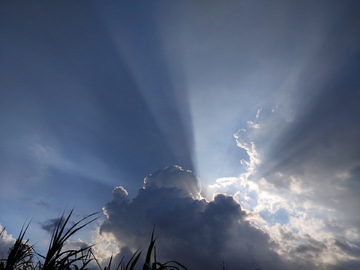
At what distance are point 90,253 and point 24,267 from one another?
3833 millimetres

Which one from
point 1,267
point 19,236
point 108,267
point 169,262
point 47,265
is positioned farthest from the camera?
point 108,267

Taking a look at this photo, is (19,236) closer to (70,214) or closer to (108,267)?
(70,214)

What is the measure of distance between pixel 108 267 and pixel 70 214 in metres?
3.63

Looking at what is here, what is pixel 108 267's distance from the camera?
293 inches

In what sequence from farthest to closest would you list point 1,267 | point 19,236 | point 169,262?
point 19,236, point 169,262, point 1,267

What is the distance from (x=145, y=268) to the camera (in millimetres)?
4648

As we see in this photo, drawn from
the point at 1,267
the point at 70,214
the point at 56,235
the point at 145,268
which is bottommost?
the point at 1,267

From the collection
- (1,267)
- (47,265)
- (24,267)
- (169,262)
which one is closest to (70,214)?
(47,265)

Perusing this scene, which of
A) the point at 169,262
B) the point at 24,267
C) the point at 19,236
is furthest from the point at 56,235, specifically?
the point at 24,267

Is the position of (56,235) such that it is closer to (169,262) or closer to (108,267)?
(169,262)

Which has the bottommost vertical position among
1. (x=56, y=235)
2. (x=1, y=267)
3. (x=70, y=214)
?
(x=1, y=267)

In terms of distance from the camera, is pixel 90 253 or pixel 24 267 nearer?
pixel 90 253

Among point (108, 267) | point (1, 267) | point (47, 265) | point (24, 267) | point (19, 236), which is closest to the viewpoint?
point (47, 265)

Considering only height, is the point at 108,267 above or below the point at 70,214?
below
